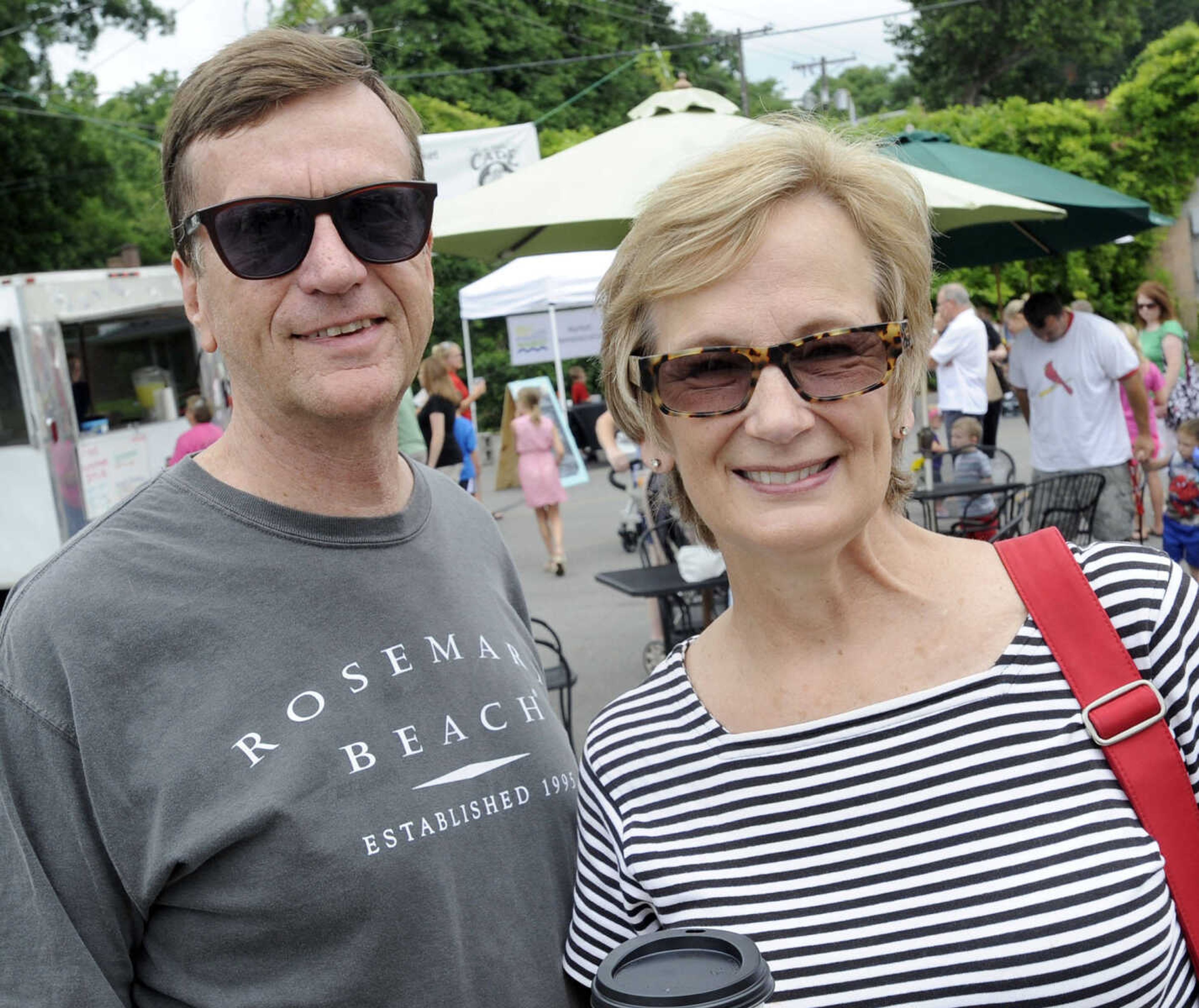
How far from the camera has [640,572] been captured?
6.41 metres

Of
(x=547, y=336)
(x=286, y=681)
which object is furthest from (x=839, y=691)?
(x=547, y=336)

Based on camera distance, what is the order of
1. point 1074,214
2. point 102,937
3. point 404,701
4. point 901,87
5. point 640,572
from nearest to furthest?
1. point 102,937
2. point 404,701
3. point 640,572
4. point 1074,214
5. point 901,87

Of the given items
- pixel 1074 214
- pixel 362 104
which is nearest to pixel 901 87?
pixel 1074 214

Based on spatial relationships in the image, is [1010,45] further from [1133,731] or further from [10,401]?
[1133,731]

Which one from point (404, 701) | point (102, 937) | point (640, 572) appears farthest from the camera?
point (640, 572)

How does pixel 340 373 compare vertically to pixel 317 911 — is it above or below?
above

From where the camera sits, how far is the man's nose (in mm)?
1712

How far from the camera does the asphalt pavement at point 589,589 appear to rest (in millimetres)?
7438

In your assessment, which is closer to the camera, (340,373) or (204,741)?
(204,741)

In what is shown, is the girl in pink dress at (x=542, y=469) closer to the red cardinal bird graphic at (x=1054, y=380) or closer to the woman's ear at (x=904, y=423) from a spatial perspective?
the red cardinal bird graphic at (x=1054, y=380)

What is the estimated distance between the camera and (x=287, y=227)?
170 cm

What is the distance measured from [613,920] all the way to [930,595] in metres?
0.59

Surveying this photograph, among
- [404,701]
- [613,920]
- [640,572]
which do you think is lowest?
[640,572]

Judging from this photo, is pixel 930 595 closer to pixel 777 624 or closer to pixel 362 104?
pixel 777 624
